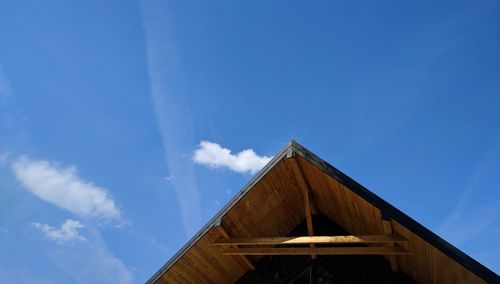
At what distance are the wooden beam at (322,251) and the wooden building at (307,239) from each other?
0.06 feet

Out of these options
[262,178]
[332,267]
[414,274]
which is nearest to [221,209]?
[262,178]

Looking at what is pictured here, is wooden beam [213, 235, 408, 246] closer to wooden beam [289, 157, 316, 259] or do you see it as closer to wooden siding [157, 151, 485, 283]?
wooden siding [157, 151, 485, 283]

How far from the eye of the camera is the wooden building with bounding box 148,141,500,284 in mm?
5621

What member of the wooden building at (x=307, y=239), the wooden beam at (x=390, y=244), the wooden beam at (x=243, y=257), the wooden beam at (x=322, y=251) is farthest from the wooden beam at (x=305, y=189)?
the wooden beam at (x=390, y=244)

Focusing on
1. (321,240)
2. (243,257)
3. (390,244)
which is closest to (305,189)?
(321,240)

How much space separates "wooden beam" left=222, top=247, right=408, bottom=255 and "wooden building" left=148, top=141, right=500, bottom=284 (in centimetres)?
2

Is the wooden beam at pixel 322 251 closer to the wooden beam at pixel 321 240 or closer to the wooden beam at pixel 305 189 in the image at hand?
the wooden beam at pixel 321 240

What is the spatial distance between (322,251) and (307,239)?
0.58 meters

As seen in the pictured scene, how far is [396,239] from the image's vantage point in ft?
18.8

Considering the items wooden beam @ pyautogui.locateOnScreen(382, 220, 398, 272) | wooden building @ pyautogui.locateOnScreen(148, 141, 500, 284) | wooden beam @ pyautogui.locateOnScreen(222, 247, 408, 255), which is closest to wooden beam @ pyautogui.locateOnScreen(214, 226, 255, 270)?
wooden building @ pyautogui.locateOnScreen(148, 141, 500, 284)

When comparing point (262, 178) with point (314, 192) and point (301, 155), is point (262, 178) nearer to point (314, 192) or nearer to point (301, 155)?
point (301, 155)

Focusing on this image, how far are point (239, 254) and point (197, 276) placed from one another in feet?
3.45

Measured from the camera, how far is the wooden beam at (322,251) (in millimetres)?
5991

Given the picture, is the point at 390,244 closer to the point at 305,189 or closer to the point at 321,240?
the point at 321,240
